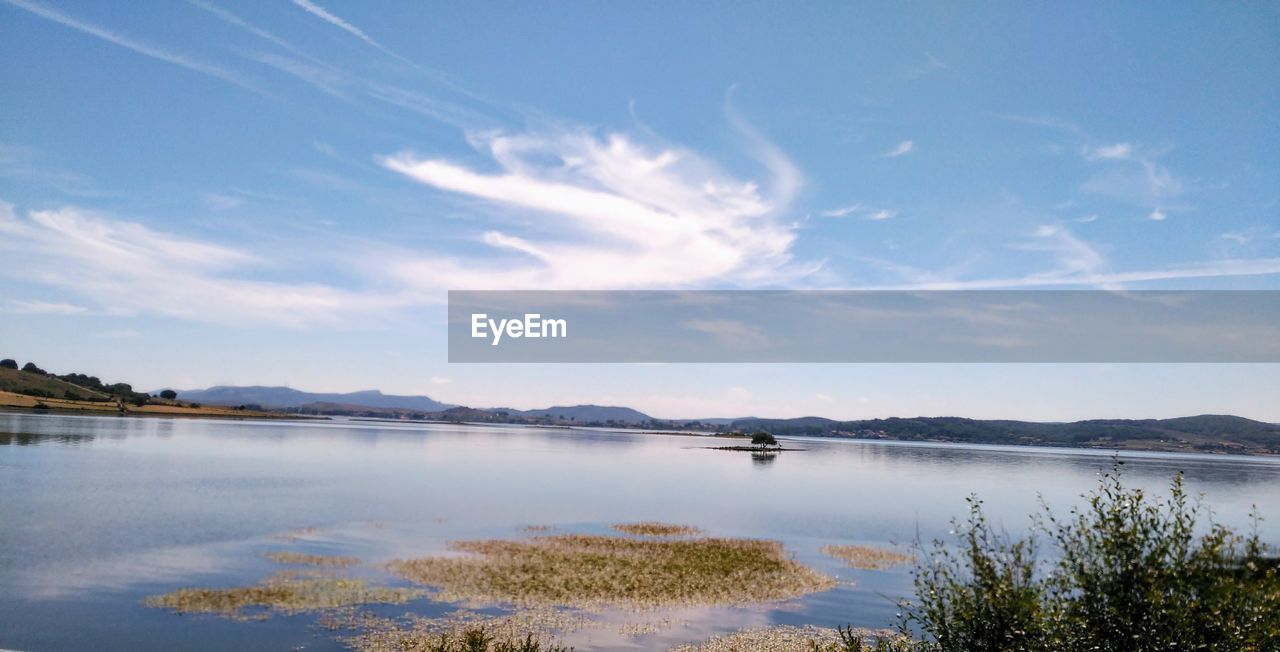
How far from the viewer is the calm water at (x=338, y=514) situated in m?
28.0

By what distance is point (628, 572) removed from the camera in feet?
127

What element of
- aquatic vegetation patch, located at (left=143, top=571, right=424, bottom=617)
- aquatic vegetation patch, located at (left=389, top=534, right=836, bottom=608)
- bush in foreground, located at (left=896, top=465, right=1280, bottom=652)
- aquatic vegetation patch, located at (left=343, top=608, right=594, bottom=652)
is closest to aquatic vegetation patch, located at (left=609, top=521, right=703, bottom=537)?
aquatic vegetation patch, located at (left=389, top=534, right=836, bottom=608)

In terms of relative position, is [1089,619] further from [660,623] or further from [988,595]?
[660,623]

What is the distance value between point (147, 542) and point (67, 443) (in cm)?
8859

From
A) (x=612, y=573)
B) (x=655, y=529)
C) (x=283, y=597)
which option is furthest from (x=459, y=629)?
(x=655, y=529)

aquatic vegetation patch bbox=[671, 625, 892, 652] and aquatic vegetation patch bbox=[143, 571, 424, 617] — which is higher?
aquatic vegetation patch bbox=[143, 571, 424, 617]

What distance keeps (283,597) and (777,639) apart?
754 inches

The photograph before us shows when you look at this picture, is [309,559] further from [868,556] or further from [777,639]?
[868,556]

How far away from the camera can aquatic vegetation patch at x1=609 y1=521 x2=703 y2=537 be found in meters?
53.0

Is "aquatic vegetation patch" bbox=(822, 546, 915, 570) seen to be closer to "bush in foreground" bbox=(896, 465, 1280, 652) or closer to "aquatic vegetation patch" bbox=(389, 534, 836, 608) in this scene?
"aquatic vegetation patch" bbox=(389, 534, 836, 608)

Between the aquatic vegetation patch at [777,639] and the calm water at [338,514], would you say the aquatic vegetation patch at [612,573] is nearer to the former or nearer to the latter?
the calm water at [338,514]

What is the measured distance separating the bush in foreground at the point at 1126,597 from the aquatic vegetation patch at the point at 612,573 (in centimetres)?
2016

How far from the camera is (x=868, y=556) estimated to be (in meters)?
47.4

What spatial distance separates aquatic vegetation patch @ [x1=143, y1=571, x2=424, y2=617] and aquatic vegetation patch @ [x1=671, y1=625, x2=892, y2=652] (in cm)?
1252
